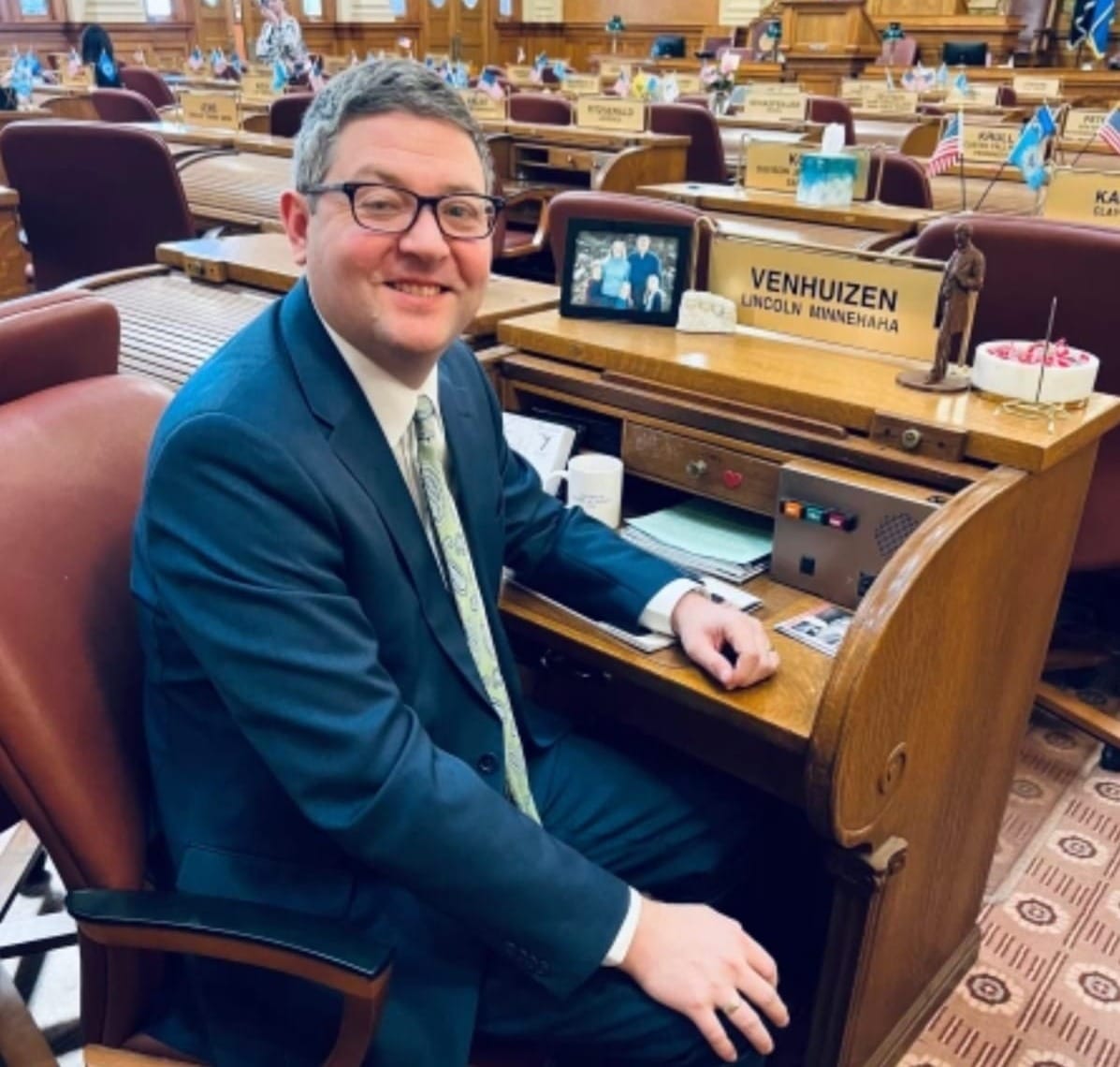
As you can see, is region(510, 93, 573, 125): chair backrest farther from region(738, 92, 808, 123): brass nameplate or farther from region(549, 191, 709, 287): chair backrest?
region(549, 191, 709, 287): chair backrest

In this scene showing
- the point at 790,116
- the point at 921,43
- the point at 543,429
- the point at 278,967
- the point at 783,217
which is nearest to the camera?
the point at 278,967

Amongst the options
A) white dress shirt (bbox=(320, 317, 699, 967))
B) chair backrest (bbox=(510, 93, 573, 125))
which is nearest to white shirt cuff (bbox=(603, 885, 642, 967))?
white dress shirt (bbox=(320, 317, 699, 967))

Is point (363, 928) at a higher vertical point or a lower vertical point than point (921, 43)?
lower

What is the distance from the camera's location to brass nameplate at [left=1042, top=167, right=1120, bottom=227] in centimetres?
281

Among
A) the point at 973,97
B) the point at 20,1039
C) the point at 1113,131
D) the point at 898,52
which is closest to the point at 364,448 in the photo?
the point at 20,1039

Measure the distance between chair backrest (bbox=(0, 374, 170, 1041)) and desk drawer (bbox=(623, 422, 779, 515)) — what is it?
1.97 ft

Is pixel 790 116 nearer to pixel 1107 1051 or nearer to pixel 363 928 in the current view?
pixel 1107 1051

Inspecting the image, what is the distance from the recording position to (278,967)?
0.85 m

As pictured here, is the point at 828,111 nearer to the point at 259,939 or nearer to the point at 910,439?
the point at 910,439

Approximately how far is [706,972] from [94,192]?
2.76 m

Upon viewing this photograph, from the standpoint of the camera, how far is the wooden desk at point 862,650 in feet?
3.27

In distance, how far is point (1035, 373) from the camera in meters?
1.19

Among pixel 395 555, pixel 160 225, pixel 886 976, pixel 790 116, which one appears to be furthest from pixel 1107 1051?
pixel 790 116

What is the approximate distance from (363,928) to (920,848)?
624 mm
